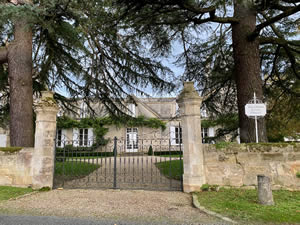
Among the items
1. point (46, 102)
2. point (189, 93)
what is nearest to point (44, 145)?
point (46, 102)

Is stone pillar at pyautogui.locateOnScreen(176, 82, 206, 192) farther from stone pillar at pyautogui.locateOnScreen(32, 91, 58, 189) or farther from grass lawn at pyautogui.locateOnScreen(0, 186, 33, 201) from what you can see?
grass lawn at pyautogui.locateOnScreen(0, 186, 33, 201)

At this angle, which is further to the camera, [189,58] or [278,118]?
[278,118]

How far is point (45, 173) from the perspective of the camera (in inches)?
212

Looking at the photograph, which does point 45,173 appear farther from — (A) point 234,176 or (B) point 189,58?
(B) point 189,58

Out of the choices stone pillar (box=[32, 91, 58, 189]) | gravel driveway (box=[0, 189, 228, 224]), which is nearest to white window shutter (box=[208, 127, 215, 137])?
gravel driveway (box=[0, 189, 228, 224])

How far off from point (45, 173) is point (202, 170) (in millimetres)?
4153

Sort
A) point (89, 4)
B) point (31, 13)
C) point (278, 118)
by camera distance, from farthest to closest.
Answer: point (278, 118), point (89, 4), point (31, 13)

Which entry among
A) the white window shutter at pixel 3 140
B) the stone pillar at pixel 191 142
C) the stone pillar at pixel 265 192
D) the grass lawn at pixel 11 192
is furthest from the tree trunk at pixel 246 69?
the white window shutter at pixel 3 140

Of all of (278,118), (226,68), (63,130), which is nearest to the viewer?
(226,68)

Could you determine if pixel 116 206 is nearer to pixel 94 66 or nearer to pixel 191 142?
pixel 191 142

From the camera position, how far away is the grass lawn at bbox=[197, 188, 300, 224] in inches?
121

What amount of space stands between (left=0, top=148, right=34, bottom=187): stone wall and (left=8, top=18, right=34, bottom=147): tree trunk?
61 cm

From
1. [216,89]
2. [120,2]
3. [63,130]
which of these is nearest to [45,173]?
[120,2]

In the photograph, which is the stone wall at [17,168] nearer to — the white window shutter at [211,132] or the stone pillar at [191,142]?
the stone pillar at [191,142]
